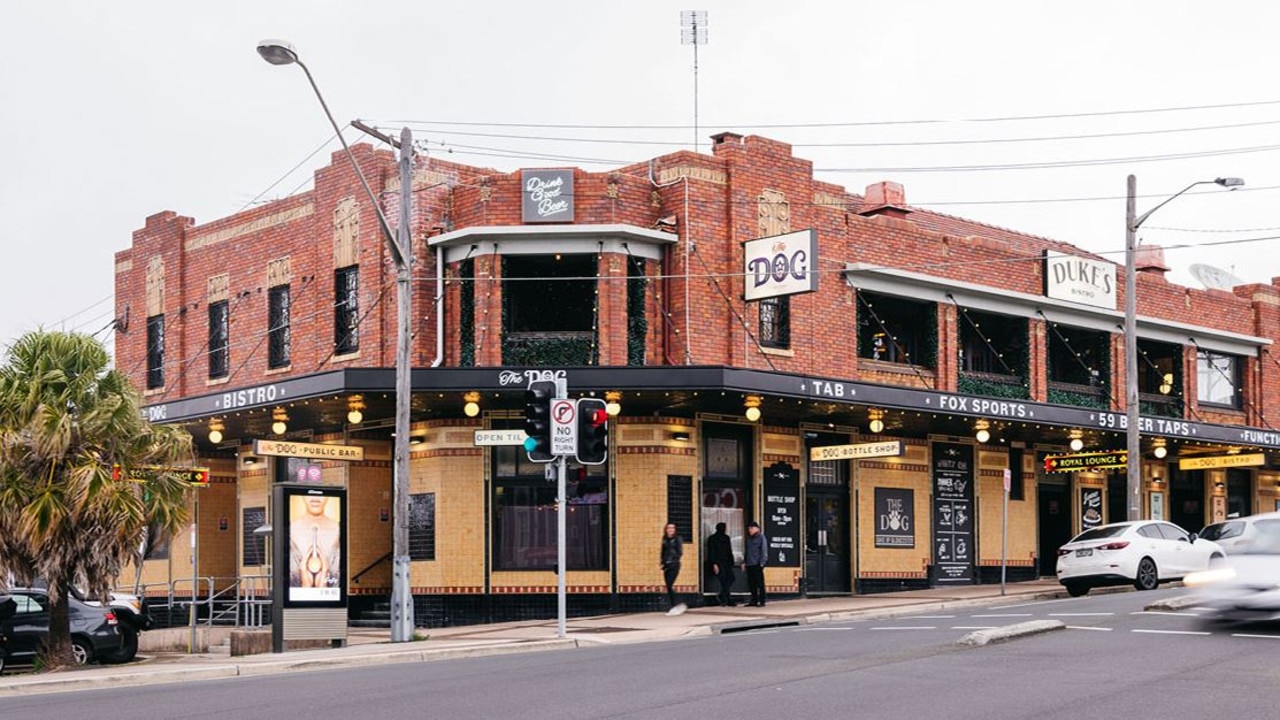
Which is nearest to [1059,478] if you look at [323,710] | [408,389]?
[408,389]

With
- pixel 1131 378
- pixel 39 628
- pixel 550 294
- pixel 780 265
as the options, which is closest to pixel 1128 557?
pixel 1131 378

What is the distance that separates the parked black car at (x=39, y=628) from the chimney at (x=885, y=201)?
20.4m

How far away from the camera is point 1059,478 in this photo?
38.0 metres

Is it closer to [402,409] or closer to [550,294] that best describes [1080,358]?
[550,294]

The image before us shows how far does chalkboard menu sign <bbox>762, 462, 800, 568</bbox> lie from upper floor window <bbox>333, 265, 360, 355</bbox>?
8935mm

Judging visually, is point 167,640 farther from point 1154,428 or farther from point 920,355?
point 1154,428

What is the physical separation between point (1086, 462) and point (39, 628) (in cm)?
2313

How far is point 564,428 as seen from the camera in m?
21.4

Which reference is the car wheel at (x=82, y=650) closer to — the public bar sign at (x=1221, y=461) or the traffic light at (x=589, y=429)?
the traffic light at (x=589, y=429)

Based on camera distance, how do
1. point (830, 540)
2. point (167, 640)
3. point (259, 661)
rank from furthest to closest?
point (830, 540) < point (167, 640) < point (259, 661)

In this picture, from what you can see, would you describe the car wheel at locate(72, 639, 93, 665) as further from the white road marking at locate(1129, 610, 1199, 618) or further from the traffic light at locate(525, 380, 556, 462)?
the white road marking at locate(1129, 610, 1199, 618)

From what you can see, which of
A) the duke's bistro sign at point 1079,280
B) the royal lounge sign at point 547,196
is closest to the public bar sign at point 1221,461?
the duke's bistro sign at point 1079,280

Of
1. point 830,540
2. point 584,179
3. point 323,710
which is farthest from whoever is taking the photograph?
point 830,540

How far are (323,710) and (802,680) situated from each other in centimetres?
457
